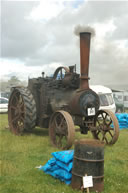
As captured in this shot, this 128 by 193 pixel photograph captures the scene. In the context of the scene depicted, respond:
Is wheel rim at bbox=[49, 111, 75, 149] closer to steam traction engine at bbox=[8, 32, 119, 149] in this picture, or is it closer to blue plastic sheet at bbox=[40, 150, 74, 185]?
steam traction engine at bbox=[8, 32, 119, 149]

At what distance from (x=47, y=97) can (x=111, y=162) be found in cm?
356

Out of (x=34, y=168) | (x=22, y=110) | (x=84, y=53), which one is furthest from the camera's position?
(x=22, y=110)

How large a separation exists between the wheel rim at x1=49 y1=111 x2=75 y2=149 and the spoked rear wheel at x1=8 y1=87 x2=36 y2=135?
129 centimetres

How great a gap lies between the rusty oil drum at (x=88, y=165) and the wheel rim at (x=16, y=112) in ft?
16.2

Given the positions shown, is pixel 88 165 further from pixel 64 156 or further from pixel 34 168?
pixel 34 168

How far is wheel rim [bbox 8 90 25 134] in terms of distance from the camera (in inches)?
357

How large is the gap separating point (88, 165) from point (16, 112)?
5.67m

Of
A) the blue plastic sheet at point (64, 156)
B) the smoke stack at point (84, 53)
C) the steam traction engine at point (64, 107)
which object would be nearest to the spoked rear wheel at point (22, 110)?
the steam traction engine at point (64, 107)

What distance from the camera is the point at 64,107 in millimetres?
7750

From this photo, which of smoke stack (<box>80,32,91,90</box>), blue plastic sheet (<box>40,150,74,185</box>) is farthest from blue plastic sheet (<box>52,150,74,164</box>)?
smoke stack (<box>80,32,91,90</box>)

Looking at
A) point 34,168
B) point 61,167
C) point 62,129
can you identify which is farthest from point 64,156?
point 62,129

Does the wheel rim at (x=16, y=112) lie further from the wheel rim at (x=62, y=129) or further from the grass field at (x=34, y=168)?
the wheel rim at (x=62, y=129)

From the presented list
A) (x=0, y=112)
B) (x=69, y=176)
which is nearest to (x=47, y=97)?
(x=69, y=176)

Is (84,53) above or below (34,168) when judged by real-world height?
above
